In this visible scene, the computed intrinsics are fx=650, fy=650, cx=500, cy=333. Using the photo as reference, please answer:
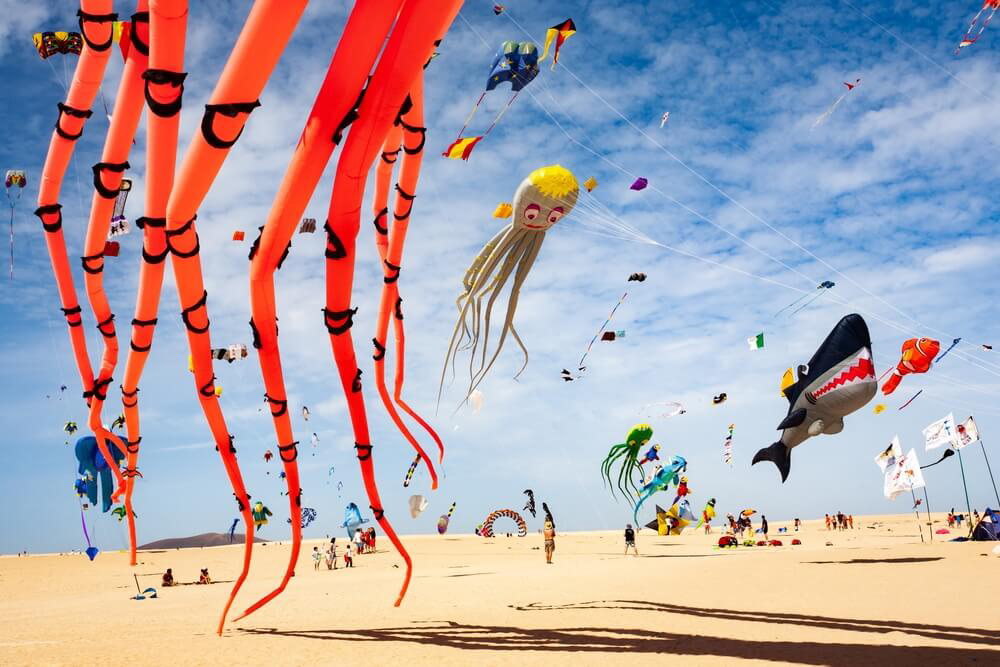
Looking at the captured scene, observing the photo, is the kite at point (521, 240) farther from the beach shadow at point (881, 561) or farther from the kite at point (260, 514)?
the kite at point (260, 514)

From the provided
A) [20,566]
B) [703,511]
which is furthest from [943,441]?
[20,566]

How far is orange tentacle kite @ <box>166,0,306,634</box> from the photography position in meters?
5.07

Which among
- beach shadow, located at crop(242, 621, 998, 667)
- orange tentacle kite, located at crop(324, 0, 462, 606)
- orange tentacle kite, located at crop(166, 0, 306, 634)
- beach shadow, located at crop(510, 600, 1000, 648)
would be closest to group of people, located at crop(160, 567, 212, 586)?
beach shadow, located at crop(242, 621, 998, 667)

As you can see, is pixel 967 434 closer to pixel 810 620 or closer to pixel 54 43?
pixel 810 620

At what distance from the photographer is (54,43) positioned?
9617 millimetres

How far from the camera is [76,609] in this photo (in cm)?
1738

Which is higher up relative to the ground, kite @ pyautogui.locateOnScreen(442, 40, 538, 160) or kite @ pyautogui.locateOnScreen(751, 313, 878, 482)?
kite @ pyautogui.locateOnScreen(442, 40, 538, 160)

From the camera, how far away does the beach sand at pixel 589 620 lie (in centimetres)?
807

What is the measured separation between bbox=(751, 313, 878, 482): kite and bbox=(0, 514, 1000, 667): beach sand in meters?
3.50

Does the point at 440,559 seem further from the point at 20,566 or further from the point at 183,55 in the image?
the point at 183,55

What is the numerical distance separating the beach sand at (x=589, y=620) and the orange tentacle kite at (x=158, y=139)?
179 inches

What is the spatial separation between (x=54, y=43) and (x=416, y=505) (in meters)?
24.9

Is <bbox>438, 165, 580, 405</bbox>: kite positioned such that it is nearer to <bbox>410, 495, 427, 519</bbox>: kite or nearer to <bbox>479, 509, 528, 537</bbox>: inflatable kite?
<bbox>410, 495, 427, 519</bbox>: kite

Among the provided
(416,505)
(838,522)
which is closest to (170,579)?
(416,505)
